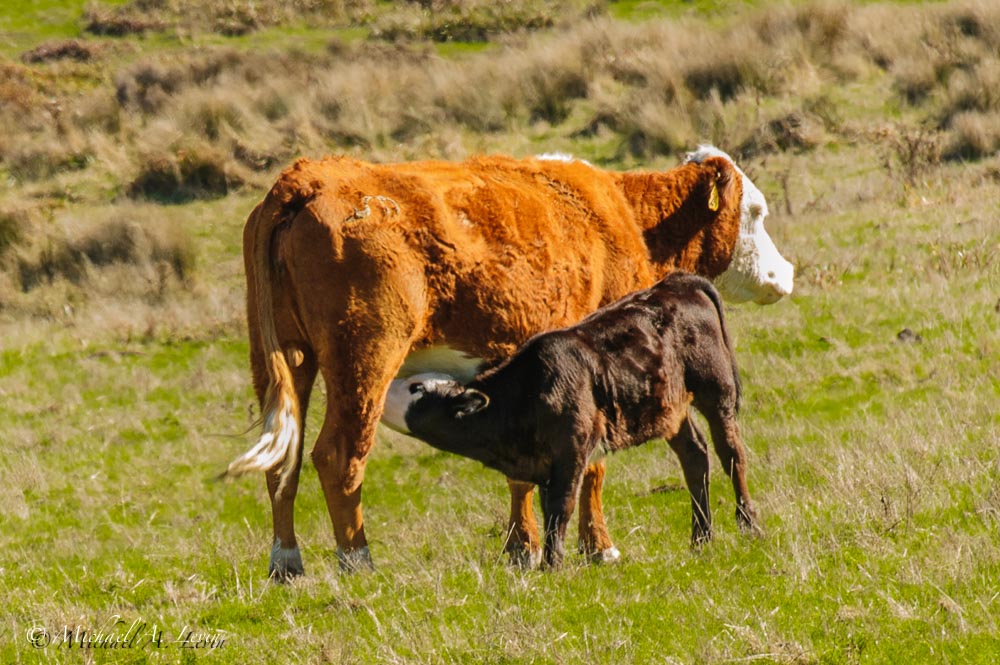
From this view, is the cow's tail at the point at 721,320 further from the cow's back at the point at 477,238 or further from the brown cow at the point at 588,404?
the cow's back at the point at 477,238

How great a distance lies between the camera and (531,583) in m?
6.77

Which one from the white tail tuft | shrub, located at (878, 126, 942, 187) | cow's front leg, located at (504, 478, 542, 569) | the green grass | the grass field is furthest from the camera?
the green grass

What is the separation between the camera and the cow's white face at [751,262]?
32.8ft

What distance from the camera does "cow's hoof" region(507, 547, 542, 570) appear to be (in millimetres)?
7505

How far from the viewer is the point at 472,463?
12.3m

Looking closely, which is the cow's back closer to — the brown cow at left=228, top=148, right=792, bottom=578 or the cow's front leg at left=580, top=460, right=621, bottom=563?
the brown cow at left=228, top=148, right=792, bottom=578

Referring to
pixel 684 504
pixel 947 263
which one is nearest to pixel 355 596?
pixel 684 504

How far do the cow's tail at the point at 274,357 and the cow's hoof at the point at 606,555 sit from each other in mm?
2010

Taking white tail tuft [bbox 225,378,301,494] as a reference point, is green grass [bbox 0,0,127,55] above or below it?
below

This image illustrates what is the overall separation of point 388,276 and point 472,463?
5007 mm

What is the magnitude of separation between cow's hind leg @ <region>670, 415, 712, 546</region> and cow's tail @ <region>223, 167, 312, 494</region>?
2.44 metres

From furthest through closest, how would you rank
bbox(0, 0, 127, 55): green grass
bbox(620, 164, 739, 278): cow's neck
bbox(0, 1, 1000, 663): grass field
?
bbox(0, 0, 127, 55): green grass, bbox(620, 164, 739, 278): cow's neck, bbox(0, 1, 1000, 663): grass field

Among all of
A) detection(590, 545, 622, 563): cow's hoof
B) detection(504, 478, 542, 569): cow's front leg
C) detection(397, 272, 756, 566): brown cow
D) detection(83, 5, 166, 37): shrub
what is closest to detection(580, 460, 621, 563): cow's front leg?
detection(590, 545, 622, 563): cow's hoof

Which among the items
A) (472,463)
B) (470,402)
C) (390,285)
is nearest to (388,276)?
(390,285)
